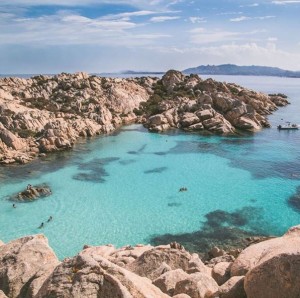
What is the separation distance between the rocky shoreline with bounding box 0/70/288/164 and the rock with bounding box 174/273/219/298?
166 ft

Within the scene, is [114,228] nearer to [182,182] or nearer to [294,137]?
[182,182]

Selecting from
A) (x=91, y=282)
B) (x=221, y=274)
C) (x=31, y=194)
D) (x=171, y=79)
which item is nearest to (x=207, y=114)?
(x=171, y=79)

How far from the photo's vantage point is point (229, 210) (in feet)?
136

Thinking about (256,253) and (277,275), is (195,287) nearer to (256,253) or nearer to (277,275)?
(277,275)

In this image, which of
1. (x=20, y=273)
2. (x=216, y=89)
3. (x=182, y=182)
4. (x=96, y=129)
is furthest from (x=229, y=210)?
(x=216, y=89)

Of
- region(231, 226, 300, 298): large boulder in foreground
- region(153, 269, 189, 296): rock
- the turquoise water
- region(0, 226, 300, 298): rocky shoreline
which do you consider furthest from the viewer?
the turquoise water

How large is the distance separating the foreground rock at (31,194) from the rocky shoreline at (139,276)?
29.1m

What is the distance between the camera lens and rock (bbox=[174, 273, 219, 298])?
43.9 ft

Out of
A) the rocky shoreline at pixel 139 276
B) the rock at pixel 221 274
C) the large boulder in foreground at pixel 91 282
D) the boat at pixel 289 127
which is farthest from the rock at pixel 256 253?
the boat at pixel 289 127

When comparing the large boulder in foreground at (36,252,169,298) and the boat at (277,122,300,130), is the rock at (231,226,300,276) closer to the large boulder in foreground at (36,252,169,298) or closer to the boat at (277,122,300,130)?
the large boulder in foreground at (36,252,169,298)

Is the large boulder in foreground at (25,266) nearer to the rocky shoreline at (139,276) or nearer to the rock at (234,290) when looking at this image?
the rocky shoreline at (139,276)

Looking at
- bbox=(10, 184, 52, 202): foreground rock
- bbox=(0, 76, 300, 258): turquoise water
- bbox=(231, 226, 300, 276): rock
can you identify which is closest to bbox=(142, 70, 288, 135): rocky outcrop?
bbox=(0, 76, 300, 258): turquoise water

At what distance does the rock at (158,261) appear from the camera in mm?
18375

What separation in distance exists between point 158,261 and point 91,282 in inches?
377
